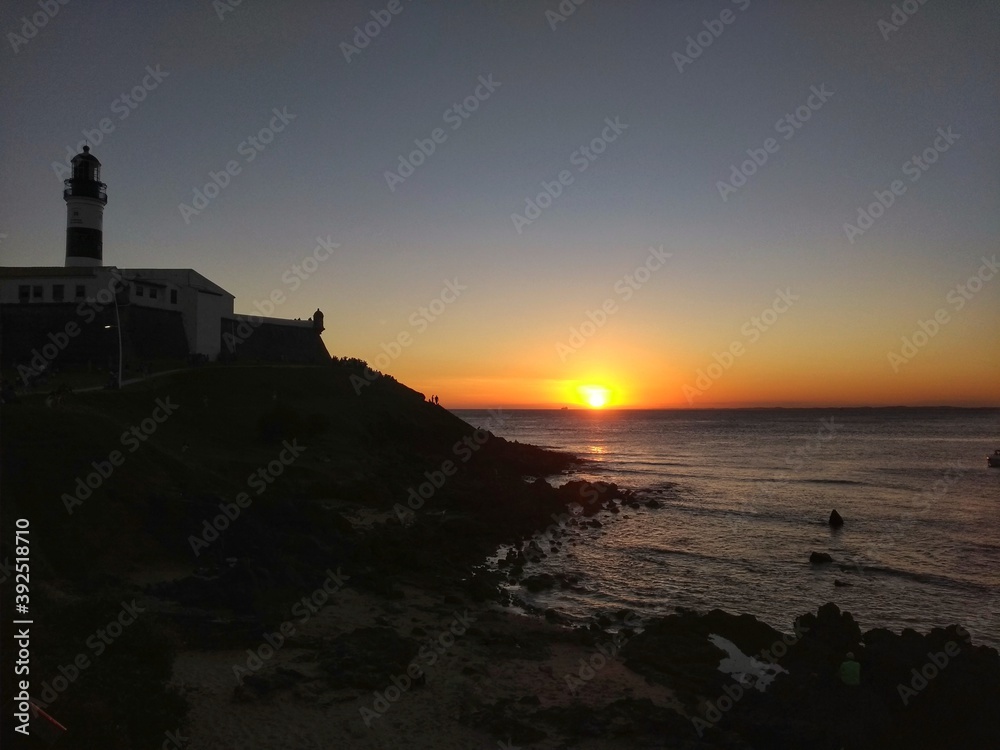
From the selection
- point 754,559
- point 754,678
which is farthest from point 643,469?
point 754,678

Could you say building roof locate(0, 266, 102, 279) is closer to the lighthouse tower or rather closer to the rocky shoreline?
the lighthouse tower

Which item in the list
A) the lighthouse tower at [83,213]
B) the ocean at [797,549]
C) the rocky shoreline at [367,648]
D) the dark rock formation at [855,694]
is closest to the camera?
the rocky shoreline at [367,648]

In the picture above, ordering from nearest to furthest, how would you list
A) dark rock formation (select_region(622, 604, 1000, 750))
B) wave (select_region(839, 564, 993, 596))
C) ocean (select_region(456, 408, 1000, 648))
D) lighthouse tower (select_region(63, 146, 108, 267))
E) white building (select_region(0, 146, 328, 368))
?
dark rock formation (select_region(622, 604, 1000, 750)) < ocean (select_region(456, 408, 1000, 648)) < wave (select_region(839, 564, 993, 596)) < white building (select_region(0, 146, 328, 368)) < lighthouse tower (select_region(63, 146, 108, 267))

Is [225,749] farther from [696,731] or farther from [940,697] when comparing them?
[940,697]

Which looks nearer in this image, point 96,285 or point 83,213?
point 96,285

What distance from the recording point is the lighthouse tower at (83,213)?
162 feet

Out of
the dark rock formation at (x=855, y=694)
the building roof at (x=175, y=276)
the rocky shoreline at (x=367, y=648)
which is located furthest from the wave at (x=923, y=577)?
the building roof at (x=175, y=276)

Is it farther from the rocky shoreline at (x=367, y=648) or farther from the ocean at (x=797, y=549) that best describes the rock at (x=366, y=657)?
the ocean at (x=797, y=549)

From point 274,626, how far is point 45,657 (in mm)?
6440

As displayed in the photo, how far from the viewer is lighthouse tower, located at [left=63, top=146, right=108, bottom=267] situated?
49500mm

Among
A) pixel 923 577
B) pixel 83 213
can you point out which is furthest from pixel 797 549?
pixel 83 213

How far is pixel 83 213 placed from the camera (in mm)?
49844

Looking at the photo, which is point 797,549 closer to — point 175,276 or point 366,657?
point 366,657

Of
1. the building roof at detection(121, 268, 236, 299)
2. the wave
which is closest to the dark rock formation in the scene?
the wave
